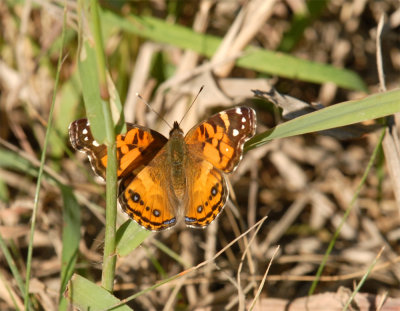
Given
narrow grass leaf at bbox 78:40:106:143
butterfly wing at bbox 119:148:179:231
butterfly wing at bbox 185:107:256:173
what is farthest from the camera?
butterfly wing at bbox 185:107:256:173

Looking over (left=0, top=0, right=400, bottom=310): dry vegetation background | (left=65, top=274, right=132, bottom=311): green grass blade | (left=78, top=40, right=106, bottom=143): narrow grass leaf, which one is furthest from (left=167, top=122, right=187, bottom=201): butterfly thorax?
(left=78, top=40, right=106, bottom=143): narrow grass leaf

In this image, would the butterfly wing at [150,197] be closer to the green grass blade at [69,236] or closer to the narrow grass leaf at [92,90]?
the green grass blade at [69,236]

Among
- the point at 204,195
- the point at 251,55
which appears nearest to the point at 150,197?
the point at 204,195

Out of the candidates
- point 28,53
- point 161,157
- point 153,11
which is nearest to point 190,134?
point 161,157

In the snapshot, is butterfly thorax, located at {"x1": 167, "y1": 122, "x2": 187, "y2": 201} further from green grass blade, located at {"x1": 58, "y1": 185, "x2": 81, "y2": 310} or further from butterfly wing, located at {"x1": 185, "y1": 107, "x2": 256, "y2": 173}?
green grass blade, located at {"x1": 58, "y1": 185, "x2": 81, "y2": 310}

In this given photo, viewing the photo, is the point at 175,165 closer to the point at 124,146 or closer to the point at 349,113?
the point at 124,146

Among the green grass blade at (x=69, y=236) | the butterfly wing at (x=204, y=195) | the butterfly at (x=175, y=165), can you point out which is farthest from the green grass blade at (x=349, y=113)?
the green grass blade at (x=69, y=236)

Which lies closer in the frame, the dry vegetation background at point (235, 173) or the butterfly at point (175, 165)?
the butterfly at point (175, 165)
